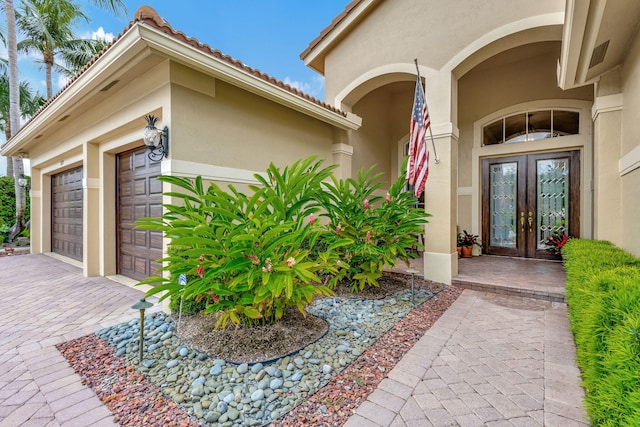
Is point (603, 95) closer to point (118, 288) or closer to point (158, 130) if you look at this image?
point (158, 130)

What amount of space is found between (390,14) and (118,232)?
7126 mm

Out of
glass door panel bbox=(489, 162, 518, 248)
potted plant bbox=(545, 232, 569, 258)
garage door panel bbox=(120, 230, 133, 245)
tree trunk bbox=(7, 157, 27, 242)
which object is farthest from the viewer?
tree trunk bbox=(7, 157, 27, 242)

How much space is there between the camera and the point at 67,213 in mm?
7691

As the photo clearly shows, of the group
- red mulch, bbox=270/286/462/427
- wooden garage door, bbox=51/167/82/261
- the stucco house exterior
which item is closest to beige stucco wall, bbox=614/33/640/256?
the stucco house exterior

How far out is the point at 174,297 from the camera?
104 inches

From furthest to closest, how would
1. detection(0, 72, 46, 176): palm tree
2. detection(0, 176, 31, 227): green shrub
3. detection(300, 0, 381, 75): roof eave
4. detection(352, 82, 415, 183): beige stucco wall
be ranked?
detection(0, 72, 46, 176): palm tree → detection(0, 176, 31, 227): green shrub → detection(352, 82, 415, 183): beige stucco wall → detection(300, 0, 381, 75): roof eave

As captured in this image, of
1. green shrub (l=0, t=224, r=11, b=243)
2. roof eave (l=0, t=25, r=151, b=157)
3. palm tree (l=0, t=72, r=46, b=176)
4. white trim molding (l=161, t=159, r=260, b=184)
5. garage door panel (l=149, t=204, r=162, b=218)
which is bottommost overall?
green shrub (l=0, t=224, r=11, b=243)

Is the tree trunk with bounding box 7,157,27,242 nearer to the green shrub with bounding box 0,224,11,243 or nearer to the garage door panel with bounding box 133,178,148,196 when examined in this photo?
the green shrub with bounding box 0,224,11,243

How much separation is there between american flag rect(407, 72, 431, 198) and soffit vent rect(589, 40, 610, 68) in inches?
81.8

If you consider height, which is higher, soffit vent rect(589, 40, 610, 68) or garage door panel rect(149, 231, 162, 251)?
soffit vent rect(589, 40, 610, 68)

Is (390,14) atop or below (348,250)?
atop

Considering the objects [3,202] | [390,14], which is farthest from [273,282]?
[3,202]

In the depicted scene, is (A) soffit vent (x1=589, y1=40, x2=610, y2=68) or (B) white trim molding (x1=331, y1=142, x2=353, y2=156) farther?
(B) white trim molding (x1=331, y1=142, x2=353, y2=156)

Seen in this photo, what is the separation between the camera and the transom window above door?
643 centimetres
